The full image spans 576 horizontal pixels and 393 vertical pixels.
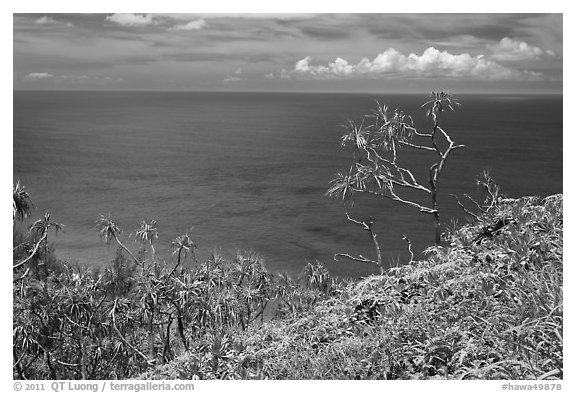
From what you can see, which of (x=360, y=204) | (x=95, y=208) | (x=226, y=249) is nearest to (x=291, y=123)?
(x=360, y=204)

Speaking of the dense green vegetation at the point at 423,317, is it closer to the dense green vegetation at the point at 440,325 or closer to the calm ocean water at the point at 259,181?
the dense green vegetation at the point at 440,325

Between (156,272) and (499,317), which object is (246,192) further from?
(499,317)

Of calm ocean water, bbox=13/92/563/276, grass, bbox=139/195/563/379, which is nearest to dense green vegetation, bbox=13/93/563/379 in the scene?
grass, bbox=139/195/563/379

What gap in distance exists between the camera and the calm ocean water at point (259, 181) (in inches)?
868

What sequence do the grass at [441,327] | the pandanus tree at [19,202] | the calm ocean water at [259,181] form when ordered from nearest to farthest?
the grass at [441,327] < the pandanus tree at [19,202] < the calm ocean water at [259,181]

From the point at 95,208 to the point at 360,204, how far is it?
12.9 metres

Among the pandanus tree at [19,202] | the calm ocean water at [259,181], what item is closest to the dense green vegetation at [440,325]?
the pandanus tree at [19,202]

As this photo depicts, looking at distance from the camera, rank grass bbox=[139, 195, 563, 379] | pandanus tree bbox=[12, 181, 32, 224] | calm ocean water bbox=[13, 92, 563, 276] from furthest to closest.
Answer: calm ocean water bbox=[13, 92, 563, 276] → pandanus tree bbox=[12, 181, 32, 224] → grass bbox=[139, 195, 563, 379]

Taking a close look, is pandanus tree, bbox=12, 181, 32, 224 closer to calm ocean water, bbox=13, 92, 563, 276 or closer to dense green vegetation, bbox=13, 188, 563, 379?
dense green vegetation, bbox=13, 188, 563, 379

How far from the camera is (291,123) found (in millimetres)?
43500

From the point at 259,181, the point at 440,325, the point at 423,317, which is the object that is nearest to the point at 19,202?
the point at 423,317

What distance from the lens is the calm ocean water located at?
2205 centimetres

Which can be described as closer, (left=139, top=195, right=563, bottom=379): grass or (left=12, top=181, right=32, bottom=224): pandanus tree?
(left=139, top=195, right=563, bottom=379): grass
